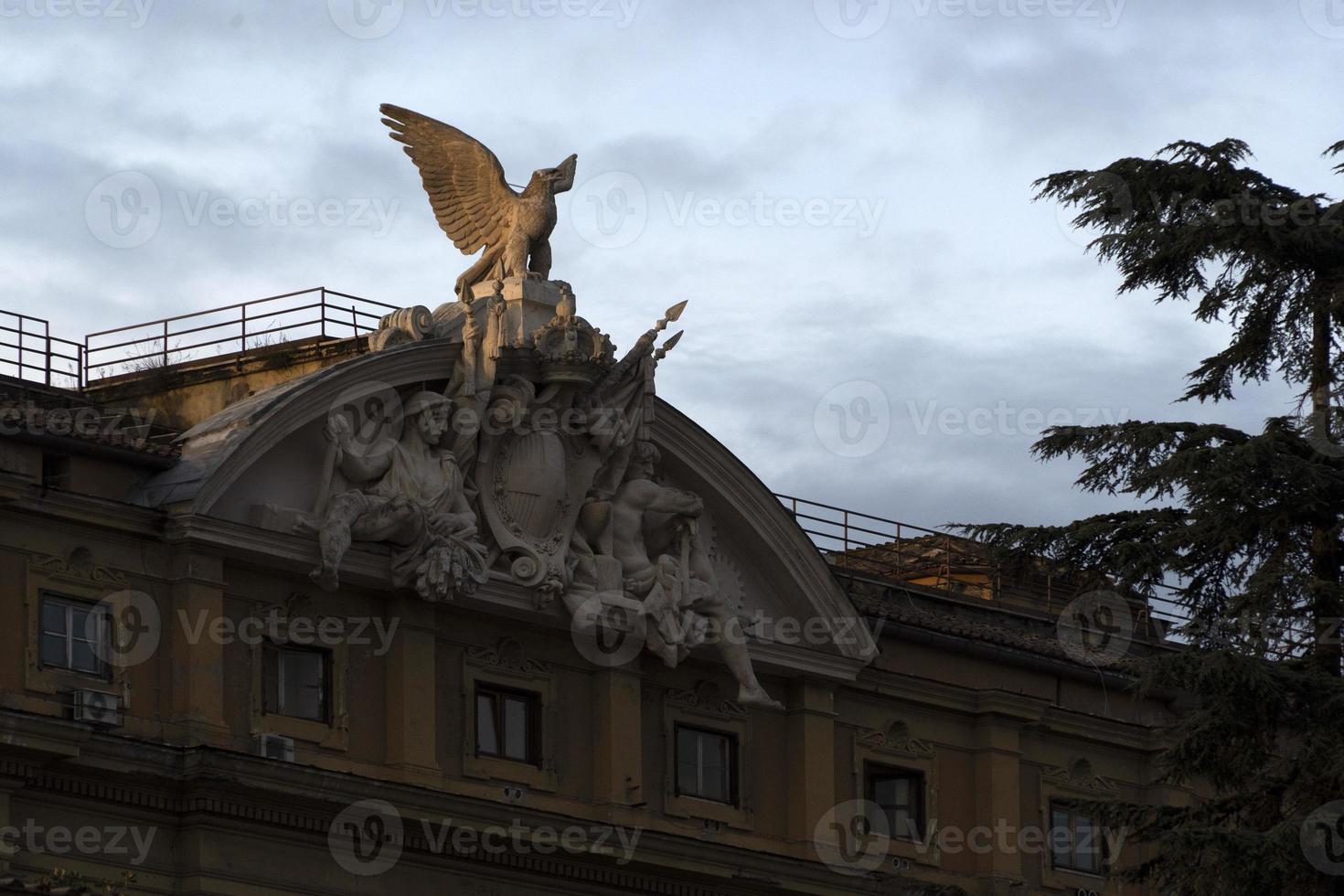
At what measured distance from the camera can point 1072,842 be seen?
47188mm

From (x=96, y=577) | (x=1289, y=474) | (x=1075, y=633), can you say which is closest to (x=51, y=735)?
(x=96, y=577)

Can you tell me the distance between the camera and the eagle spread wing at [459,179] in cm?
4088

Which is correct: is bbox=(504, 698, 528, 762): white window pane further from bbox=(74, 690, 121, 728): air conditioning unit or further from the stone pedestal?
bbox=(74, 690, 121, 728): air conditioning unit

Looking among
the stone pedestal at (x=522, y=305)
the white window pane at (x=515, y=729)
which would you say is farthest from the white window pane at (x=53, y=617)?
the stone pedestal at (x=522, y=305)

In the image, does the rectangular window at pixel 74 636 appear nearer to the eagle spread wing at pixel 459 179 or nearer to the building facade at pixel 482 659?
the building facade at pixel 482 659

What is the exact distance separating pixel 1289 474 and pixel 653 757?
32.5 ft

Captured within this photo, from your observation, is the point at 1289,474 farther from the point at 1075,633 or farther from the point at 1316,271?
the point at 1075,633

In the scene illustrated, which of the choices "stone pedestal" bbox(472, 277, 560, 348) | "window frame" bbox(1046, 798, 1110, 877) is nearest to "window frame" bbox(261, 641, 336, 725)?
"stone pedestal" bbox(472, 277, 560, 348)

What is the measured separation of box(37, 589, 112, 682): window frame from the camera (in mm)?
36312

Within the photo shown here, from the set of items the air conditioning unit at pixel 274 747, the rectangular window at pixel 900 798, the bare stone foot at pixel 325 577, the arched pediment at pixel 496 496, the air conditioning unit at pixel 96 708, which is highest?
the arched pediment at pixel 496 496

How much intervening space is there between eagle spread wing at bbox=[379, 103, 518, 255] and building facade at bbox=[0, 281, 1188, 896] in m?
1.03

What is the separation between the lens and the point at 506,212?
41281 mm

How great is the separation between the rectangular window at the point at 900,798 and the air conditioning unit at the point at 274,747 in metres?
9.97

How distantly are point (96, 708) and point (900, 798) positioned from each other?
12958mm
